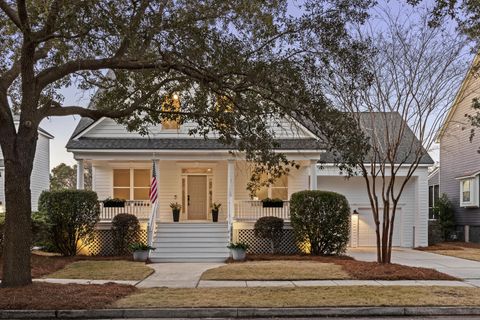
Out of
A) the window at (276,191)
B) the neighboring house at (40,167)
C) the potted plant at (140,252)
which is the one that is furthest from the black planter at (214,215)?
the neighboring house at (40,167)

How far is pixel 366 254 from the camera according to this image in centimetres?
2331

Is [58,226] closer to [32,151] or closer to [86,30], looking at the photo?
[32,151]

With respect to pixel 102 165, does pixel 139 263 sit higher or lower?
lower

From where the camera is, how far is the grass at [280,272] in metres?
14.6

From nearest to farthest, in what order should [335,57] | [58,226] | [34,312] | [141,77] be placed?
[34,312]
[335,57]
[141,77]
[58,226]

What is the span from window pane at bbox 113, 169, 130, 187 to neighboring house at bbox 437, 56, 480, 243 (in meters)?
15.0

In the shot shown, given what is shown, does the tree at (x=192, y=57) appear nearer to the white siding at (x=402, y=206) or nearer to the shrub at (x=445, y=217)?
the white siding at (x=402, y=206)

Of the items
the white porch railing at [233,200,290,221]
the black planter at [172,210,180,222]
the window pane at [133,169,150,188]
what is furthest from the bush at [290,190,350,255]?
the window pane at [133,169,150,188]

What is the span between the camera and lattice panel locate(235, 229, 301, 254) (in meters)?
21.8

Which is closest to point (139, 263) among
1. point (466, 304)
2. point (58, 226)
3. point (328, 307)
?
point (58, 226)

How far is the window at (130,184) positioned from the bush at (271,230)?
624cm

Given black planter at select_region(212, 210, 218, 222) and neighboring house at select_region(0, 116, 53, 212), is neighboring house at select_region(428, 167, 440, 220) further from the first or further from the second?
neighboring house at select_region(0, 116, 53, 212)

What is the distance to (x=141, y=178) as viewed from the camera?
2539cm

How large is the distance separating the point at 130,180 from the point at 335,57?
15167 millimetres
